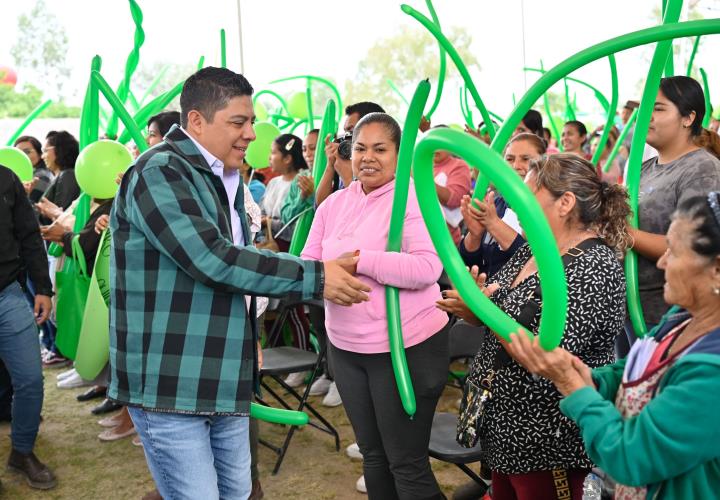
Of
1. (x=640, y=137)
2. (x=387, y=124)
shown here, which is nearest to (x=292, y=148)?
(x=387, y=124)

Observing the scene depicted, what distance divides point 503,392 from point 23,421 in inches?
92.7

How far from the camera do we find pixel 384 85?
36.3 ft

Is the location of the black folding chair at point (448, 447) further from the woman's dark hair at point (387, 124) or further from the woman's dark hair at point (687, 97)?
the woman's dark hair at point (687, 97)

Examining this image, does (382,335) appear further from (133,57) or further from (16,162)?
(16,162)

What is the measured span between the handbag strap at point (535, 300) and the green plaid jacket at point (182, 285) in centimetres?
51

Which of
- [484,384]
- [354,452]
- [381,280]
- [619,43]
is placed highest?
[619,43]

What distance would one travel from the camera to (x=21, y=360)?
117 inches

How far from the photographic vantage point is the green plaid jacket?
1527 millimetres

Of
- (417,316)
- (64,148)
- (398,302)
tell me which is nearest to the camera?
(398,302)

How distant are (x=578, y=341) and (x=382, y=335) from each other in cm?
59

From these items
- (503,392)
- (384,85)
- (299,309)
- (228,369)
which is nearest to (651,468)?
(503,392)

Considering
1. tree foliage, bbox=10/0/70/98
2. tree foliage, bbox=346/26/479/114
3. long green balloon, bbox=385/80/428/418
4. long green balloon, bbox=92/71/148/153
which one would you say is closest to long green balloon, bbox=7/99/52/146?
long green balloon, bbox=92/71/148/153

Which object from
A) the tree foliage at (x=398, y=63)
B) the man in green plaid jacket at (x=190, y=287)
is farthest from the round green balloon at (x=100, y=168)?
the tree foliage at (x=398, y=63)

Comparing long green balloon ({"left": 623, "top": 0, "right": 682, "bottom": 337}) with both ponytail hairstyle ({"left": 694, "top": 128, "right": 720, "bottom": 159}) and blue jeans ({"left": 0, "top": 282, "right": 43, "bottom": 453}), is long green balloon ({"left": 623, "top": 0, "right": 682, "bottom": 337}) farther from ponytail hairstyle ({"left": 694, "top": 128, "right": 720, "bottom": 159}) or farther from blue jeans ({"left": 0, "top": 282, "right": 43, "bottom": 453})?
blue jeans ({"left": 0, "top": 282, "right": 43, "bottom": 453})
